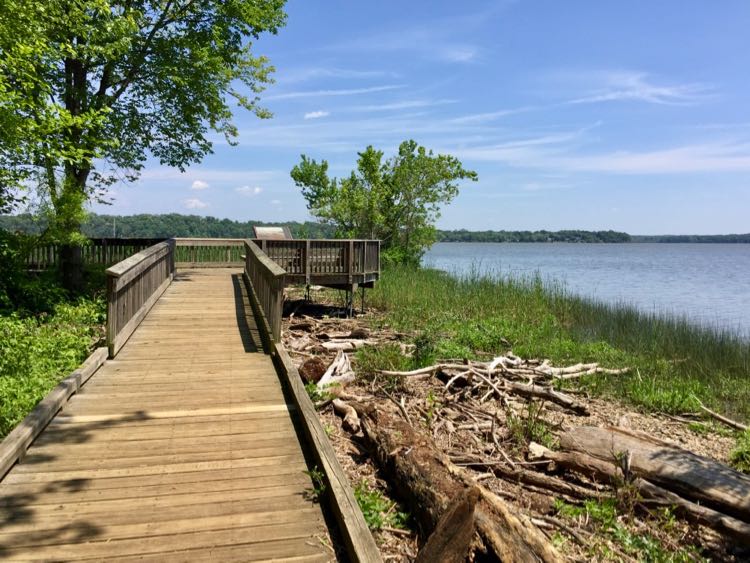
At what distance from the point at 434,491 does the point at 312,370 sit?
4104 mm

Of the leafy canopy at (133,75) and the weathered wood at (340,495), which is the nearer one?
the weathered wood at (340,495)

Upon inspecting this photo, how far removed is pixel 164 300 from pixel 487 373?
6.86 meters

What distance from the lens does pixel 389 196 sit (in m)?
30.0

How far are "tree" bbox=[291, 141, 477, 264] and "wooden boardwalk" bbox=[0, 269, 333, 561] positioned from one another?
2296 centimetres

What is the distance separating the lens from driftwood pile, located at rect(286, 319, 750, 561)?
3.55 meters

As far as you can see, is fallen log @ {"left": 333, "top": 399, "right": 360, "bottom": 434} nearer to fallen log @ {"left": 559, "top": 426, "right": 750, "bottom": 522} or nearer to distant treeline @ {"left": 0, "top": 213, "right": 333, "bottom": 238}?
fallen log @ {"left": 559, "top": 426, "right": 750, "bottom": 522}

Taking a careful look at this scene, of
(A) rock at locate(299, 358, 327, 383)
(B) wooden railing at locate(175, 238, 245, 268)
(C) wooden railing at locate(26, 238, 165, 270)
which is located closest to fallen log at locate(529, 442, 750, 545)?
(A) rock at locate(299, 358, 327, 383)

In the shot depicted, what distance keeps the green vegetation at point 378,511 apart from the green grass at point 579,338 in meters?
4.76

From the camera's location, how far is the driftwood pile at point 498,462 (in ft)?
11.6

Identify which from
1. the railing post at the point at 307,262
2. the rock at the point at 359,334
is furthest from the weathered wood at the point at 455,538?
the railing post at the point at 307,262

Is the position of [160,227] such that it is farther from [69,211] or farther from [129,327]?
[129,327]

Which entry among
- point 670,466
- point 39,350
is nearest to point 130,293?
point 39,350

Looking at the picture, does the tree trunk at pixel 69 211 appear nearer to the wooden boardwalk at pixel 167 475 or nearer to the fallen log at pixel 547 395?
the wooden boardwalk at pixel 167 475

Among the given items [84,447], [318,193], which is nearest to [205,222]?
[318,193]
